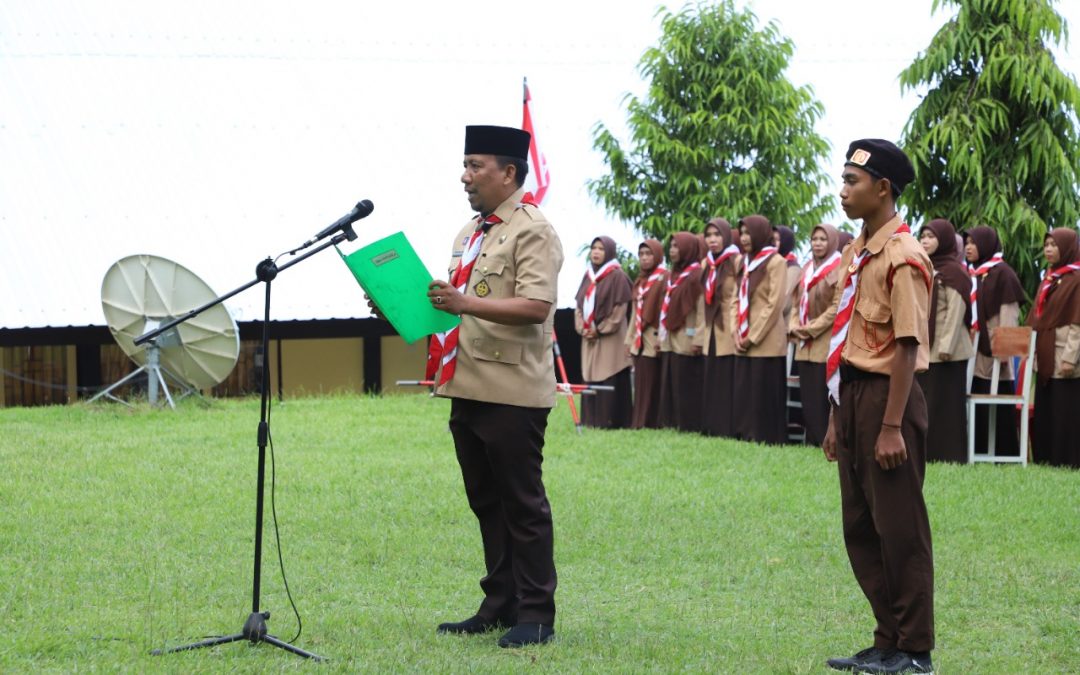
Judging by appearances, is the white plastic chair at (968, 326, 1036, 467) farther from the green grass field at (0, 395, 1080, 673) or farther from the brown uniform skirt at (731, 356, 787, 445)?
the brown uniform skirt at (731, 356, 787, 445)

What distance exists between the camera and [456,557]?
781 centimetres

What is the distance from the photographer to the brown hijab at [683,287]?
561 inches

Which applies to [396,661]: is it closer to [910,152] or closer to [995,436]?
[995,436]

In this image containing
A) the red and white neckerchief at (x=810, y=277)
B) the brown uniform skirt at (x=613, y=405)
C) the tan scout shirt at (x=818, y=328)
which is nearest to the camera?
the tan scout shirt at (x=818, y=328)

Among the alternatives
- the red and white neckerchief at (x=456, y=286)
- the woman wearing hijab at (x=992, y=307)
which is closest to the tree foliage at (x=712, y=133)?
the woman wearing hijab at (x=992, y=307)

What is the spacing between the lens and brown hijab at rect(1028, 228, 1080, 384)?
11789 mm

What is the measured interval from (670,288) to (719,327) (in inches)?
30.6

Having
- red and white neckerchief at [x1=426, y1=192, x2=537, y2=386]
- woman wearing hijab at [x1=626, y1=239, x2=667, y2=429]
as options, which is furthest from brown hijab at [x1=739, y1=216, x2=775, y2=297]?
red and white neckerchief at [x1=426, y1=192, x2=537, y2=386]

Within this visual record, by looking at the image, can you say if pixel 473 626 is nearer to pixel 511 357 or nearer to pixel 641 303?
pixel 511 357

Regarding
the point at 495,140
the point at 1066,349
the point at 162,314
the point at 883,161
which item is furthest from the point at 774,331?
the point at 883,161

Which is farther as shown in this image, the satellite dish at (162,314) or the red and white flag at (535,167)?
the satellite dish at (162,314)

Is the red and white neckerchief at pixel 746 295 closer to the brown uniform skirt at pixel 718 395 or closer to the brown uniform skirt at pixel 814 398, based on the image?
the brown uniform skirt at pixel 718 395

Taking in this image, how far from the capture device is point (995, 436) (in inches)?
490

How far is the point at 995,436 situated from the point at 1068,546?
432cm
